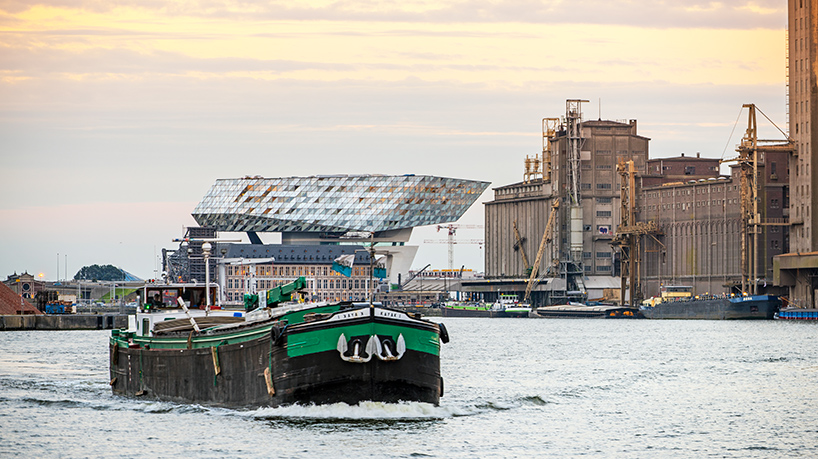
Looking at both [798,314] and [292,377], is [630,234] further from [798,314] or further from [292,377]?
[292,377]

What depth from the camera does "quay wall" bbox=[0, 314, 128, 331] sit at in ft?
358

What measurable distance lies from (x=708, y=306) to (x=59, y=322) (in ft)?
230

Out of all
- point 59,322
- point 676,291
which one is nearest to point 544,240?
point 676,291

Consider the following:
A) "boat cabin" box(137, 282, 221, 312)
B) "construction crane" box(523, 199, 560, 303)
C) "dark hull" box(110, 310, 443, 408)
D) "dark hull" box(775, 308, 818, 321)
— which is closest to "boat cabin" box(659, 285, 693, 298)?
"dark hull" box(775, 308, 818, 321)

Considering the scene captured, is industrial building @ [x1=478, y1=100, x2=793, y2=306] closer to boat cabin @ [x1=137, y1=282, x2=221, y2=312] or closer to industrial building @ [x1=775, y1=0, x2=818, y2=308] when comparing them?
industrial building @ [x1=775, y1=0, x2=818, y2=308]

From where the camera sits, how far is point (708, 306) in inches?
5595

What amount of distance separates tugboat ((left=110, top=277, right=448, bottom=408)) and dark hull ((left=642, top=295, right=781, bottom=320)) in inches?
4274

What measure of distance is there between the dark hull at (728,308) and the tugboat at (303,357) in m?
109

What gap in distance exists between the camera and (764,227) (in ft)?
488

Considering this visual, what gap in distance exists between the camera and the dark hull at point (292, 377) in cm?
3072

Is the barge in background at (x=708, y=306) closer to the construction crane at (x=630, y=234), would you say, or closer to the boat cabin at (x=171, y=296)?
the construction crane at (x=630, y=234)

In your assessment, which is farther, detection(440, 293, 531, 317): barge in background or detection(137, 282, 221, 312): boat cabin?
detection(440, 293, 531, 317): barge in background

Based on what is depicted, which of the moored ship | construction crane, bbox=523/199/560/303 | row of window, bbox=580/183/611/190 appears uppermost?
row of window, bbox=580/183/611/190

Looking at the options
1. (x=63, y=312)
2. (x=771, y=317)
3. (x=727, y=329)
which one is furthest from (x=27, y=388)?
(x=771, y=317)
